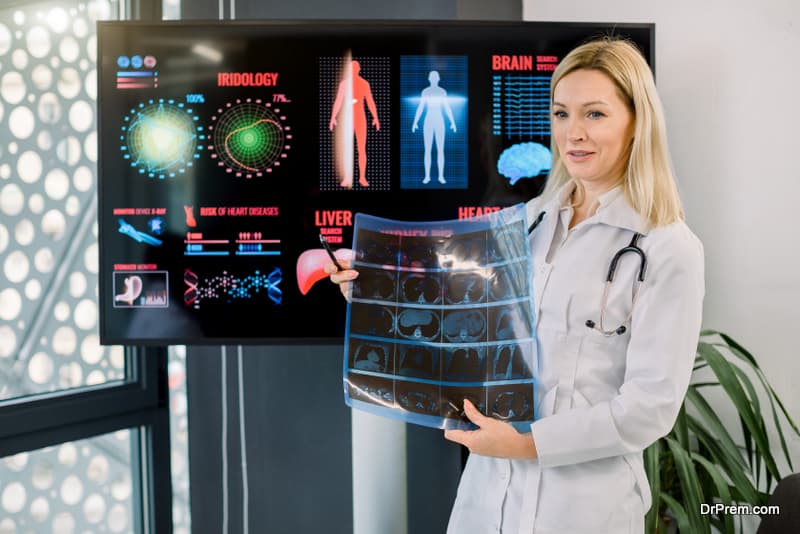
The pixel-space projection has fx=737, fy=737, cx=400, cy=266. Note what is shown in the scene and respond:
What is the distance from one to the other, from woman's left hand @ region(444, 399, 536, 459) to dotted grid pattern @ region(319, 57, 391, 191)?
0.95 m

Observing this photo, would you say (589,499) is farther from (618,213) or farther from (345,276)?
(345,276)

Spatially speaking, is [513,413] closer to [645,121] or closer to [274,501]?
[645,121]

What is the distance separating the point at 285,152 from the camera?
2037 millimetres

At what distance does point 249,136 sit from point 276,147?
0.08 m

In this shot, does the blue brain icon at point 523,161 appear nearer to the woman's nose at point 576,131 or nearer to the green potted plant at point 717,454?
the green potted plant at point 717,454

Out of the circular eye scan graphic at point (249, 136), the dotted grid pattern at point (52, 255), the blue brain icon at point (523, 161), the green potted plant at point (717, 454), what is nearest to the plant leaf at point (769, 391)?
the green potted plant at point (717, 454)

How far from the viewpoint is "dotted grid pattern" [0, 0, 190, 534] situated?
210 centimetres

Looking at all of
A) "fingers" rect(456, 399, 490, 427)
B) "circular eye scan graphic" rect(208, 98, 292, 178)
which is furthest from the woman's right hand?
"circular eye scan graphic" rect(208, 98, 292, 178)

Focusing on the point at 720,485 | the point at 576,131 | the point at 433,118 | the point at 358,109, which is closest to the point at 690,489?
the point at 720,485

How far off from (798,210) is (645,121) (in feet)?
3.33

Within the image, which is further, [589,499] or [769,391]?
[769,391]

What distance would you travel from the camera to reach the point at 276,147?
2.04 m

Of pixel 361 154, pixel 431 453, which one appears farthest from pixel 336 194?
pixel 431 453

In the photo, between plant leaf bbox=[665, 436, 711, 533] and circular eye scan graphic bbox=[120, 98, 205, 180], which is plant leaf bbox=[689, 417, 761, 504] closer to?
plant leaf bbox=[665, 436, 711, 533]
